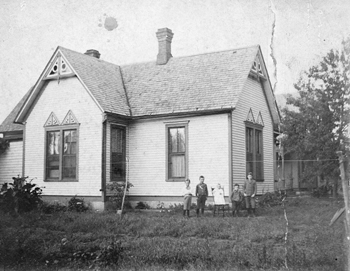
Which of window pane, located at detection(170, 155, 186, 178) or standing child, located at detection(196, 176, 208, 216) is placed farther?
window pane, located at detection(170, 155, 186, 178)

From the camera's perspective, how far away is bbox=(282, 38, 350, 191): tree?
22453mm

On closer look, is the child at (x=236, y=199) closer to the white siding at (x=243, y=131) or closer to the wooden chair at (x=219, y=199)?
the wooden chair at (x=219, y=199)

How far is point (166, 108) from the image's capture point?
21.0m

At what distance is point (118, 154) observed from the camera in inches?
851

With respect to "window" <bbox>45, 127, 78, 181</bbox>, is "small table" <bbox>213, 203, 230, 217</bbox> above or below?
below

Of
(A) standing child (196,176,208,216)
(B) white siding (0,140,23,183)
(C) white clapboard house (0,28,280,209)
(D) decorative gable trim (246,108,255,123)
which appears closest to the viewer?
(A) standing child (196,176,208,216)

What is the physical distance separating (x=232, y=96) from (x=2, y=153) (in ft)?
41.3

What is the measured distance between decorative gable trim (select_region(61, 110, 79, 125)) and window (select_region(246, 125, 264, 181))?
314 inches

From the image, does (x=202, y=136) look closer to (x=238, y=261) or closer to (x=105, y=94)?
(x=105, y=94)

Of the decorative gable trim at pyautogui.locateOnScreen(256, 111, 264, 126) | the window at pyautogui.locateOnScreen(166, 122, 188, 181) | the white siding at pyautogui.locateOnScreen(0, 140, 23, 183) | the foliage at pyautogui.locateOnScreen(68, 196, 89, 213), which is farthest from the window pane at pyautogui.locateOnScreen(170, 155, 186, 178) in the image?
the white siding at pyautogui.locateOnScreen(0, 140, 23, 183)

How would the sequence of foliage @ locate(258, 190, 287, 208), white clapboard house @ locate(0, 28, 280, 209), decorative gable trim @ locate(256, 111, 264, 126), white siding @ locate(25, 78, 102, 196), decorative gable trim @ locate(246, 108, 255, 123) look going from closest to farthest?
white clapboard house @ locate(0, 28, 280, 209), white siding @ locate(25, 78, 102, 196), foliage @ locate(258, 190, 287, 208), decorative gable trim @ locate(246, 108, 255, 123), decorative gable trim @ locate(256, 111, 264, 126)

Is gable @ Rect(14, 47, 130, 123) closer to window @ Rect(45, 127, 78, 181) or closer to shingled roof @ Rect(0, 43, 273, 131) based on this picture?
shingled roof @ Rect(0, 43, 273, 131)

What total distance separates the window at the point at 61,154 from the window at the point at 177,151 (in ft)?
14.0

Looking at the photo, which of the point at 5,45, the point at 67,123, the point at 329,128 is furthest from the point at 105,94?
the point at 329,128
